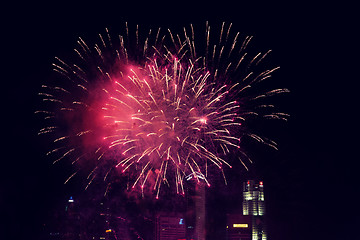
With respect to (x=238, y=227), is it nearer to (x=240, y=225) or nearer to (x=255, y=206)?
(x=240, y=225)

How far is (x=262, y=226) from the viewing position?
125875mm

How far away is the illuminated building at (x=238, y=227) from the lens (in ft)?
406

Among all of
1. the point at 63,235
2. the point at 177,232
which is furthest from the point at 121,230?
the point at 63,235

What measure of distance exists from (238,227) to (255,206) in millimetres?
8703

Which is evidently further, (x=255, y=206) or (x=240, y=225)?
(x=255, y=206)

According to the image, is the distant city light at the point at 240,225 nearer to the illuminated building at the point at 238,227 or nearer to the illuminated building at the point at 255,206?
the illuminated building at the point at 238,227

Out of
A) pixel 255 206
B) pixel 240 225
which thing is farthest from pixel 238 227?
pixel 255 206

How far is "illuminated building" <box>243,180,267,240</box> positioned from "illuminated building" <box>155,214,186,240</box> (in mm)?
23627

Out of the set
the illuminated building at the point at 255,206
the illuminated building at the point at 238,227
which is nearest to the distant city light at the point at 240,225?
the illuminated building at the point at 238,227

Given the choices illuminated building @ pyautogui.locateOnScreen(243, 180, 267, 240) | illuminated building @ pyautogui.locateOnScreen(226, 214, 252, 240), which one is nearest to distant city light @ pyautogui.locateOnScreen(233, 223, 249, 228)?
illuminated building @ pyautogui.locateOnScreen(226, 214, 252, 240)

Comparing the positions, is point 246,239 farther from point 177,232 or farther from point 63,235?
point 63,235

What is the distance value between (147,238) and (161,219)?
627 centimetres

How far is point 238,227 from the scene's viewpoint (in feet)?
412

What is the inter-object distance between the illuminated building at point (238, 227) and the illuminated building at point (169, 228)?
17.2 meters
